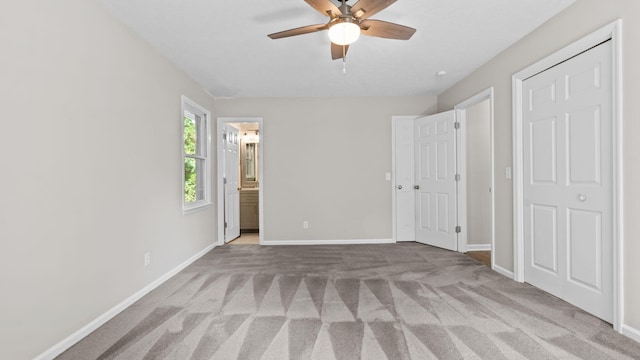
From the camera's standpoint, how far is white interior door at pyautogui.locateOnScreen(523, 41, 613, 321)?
7.04 ft

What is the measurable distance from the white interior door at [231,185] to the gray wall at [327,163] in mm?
499

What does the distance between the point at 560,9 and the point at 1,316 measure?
430 centimetres

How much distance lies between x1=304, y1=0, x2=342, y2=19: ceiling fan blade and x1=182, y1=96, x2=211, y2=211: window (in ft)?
8.22

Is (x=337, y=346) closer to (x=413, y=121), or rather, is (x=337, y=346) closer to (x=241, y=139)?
(x=413, y=121)

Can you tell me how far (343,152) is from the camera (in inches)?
193

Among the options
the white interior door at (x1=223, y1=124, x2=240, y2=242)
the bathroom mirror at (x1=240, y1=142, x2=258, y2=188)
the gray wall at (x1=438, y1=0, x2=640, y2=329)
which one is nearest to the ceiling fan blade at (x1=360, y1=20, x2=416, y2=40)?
the gray wall at (x1=438, y1=0, x2=640, y2=329)

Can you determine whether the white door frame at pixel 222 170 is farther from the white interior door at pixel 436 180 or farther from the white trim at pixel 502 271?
the white trim at pixel 502 271

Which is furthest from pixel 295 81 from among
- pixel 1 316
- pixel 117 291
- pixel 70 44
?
pixel 1 316

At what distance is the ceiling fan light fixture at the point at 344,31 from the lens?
2014mm

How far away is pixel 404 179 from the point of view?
193 inches

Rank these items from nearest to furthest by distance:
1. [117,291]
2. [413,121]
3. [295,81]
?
[117,291] → [295,81] → [413,121]

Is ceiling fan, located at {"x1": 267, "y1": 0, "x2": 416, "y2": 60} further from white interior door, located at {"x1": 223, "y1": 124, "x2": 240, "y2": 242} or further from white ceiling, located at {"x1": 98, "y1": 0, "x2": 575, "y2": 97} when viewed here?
white interior door, located at {"x1": 223, "y1": 124, "x2": 240, "y2": 242}

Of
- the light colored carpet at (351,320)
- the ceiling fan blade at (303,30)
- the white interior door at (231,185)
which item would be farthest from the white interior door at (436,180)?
the white interior door at (231,185)

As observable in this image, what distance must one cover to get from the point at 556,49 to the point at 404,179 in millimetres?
2701
